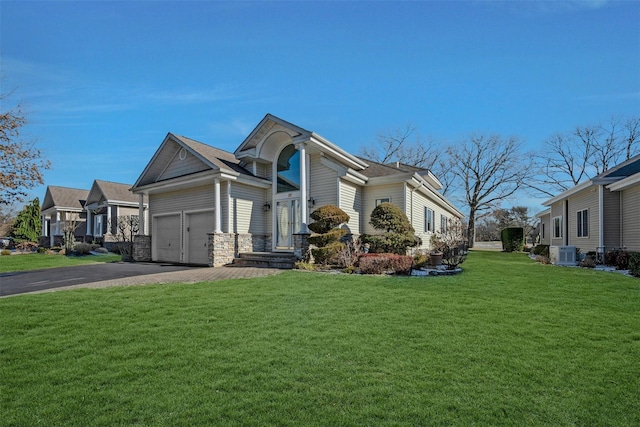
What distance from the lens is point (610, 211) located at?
1491 centimetres

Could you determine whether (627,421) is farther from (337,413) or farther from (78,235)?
(78,235)

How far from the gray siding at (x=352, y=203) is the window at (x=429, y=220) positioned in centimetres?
513

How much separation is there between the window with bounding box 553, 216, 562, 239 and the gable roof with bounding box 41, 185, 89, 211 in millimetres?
41116

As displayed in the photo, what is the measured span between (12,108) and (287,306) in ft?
55.8

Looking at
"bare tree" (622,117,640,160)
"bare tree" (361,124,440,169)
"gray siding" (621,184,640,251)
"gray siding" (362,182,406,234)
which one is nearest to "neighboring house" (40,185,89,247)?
"gray siding" (362,182,406,234)

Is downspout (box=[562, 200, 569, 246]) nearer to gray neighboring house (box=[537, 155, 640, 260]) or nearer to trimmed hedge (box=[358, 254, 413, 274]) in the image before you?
gray neighboring house (box=[537, 155, 640, 260])

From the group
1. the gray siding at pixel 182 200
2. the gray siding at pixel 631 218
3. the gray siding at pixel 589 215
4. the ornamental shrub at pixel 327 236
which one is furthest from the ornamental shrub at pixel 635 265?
the gray siding at pixel 182 200

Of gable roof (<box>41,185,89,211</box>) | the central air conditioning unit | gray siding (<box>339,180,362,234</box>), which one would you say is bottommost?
the central air conditioning unit

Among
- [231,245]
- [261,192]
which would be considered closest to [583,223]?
[261,192]

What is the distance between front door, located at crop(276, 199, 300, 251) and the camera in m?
15.3

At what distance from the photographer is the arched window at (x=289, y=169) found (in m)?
15.5

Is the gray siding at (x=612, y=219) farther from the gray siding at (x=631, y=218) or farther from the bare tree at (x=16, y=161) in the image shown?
the bare tree at (x=16, y=161)

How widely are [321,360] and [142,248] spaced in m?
17.2

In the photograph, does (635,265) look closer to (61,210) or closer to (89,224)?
(89,224)
